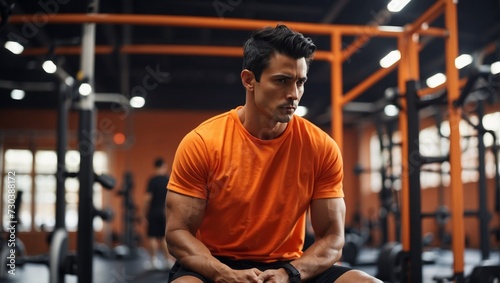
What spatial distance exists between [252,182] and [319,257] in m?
0.30

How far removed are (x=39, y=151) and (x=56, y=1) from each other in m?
5.12

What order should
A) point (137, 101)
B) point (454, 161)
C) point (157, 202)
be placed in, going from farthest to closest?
1. point (137, 101)
2. point (157, 202)
3. point (454, 161)

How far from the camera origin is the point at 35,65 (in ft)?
14.1

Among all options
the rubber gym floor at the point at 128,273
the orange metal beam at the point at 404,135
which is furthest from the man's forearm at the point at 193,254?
the rubber gym floor at the point at 128,273

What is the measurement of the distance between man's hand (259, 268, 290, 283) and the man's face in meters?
0.44

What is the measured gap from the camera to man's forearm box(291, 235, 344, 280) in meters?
1.66

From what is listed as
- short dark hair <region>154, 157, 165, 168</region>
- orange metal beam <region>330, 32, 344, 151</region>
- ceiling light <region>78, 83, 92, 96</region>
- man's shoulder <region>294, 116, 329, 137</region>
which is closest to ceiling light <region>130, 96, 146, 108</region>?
short dark hair <region>154, 157, 165, 168</region>

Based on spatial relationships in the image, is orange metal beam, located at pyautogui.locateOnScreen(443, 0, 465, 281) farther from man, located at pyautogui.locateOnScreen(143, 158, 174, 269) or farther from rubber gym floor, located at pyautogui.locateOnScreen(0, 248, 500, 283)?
man, located at pyautogui.locateOnScreen(143, 158, 174, 269)

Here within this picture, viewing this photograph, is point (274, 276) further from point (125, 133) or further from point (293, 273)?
point (125, 133)

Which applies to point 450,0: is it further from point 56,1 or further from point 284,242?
point 56,1

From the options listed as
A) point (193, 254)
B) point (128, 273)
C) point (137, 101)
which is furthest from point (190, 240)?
point (137, 101)

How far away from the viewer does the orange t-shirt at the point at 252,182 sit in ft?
5.58

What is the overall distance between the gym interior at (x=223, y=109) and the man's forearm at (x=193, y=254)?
97cm

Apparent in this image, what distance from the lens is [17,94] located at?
941 cm
